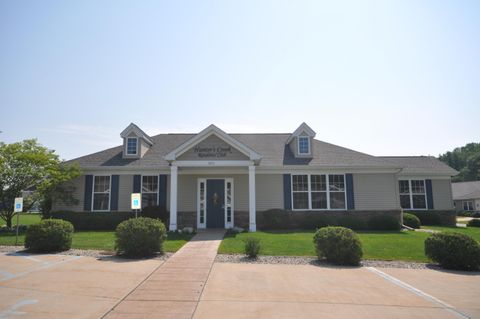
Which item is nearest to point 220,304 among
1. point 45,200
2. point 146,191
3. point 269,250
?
point 269,250

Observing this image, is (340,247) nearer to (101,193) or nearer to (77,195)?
(101,193)

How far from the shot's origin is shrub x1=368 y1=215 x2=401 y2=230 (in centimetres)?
1722

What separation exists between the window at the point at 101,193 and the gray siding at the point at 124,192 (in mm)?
783

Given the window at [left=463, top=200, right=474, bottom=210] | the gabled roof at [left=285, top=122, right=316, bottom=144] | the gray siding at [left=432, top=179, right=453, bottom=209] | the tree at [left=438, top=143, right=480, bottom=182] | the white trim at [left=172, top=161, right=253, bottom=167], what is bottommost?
the window at [left=463, top=200, right=474, bottom=210]

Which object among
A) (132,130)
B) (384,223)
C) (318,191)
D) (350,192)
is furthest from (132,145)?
(384,223)

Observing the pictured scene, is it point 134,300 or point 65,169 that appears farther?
point 65,169

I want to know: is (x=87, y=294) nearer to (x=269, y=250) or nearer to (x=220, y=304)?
(x=220, y=304)

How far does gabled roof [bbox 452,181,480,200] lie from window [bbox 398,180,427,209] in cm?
2689

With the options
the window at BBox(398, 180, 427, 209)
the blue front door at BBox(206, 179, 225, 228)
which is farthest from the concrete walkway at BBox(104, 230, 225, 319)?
the window at BBox(398, 180, 427, 209)

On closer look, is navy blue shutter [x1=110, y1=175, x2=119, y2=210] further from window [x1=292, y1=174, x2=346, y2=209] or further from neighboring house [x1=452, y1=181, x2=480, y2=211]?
neighboring house [x1=452, y1=181, x2=480, y2=211]

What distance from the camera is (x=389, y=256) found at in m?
10.3

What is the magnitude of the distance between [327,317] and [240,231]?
10740mm

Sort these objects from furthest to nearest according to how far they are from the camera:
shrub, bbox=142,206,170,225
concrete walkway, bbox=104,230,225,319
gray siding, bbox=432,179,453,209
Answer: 1. gray siding, bbox=432,179,453,209
2. shrub, bbox=142,206,170,225
3. concrete walkway, bbox=104,230,225,319

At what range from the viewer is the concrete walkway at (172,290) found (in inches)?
215
